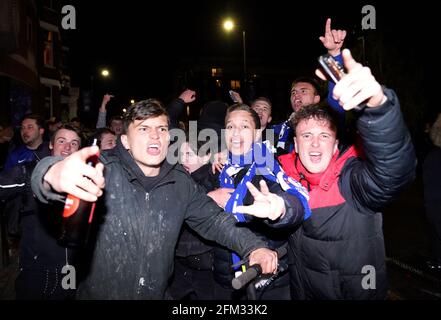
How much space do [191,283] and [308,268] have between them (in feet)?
4.98

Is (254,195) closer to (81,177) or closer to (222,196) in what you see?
(222,196)

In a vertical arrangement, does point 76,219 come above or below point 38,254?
above

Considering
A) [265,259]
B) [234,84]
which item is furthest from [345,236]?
[234,84]

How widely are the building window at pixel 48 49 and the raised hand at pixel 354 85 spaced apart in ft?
81.5

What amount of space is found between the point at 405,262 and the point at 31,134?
23.3ft

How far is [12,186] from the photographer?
10.5 ft

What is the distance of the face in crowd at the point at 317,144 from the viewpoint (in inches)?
112

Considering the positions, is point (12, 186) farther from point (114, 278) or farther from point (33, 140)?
point (33, 140)

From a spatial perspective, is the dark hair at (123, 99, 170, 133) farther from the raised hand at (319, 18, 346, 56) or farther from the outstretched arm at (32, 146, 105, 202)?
the raised hand at (319, 18, 346, 56)

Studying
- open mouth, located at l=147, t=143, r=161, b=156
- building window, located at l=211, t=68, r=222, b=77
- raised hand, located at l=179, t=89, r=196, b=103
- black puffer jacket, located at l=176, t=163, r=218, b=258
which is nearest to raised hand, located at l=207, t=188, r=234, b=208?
black puffer jacket, located at l=176, t=163, r=218, b=258

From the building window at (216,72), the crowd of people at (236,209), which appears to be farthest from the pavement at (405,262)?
the building window at (216,72)

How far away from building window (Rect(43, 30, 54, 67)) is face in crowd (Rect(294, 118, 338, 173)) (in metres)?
24.1

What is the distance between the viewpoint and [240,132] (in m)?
3.75
